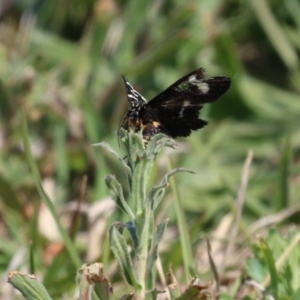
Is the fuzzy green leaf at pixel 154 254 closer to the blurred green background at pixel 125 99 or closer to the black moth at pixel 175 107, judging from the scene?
the black moth at pixel 175 107

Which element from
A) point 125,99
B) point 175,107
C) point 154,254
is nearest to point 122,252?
point 154,254

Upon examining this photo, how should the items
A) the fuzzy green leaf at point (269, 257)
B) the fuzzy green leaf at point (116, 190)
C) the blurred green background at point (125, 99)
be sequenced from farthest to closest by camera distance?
1. the blurred green background at point (125, 99)
2. the fuzzy green leaf at point (269, 257)
3. the fuzzy green leaf at point (116, 190)

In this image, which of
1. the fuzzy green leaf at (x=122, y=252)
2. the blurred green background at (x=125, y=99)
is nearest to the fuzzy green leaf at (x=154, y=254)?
the fuzzy green leaf at (x=122, y=252)

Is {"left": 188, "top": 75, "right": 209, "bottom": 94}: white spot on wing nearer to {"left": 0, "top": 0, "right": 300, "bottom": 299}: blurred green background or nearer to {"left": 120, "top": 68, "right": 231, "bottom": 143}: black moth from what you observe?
{"left": 120, "top": 68, "right": 231, "bottom": 143}: black moth

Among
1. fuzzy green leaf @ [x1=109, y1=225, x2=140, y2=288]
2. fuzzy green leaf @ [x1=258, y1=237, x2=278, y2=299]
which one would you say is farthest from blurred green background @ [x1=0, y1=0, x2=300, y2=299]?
fuzzy green leaf @ [x1=109, y1=225, x2=140, y2=288]

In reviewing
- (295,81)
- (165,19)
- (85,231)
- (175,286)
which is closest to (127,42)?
(165,19)

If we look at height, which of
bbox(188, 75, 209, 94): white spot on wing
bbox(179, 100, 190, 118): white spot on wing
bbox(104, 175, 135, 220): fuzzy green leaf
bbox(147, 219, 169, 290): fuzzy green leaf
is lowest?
bbox(147, 219, 169, 290): fuzzy green leaf

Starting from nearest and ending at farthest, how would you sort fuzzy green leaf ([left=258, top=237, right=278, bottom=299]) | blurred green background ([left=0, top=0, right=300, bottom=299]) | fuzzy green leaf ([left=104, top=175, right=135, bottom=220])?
fuzzy green leaf ([left=104, top=175, right=135, bottom=220])
fuzzy green leaf ([left=258, top=237, right=278, bottom=299])
blurred green background ([left=0, top=0, right=300, bottom=299])

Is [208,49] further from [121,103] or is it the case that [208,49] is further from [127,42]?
[121,103]
